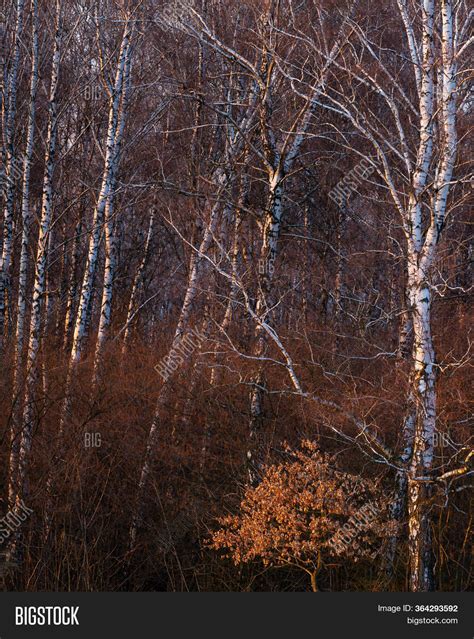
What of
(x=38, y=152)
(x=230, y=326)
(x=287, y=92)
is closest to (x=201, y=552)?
(x=230, y=326)

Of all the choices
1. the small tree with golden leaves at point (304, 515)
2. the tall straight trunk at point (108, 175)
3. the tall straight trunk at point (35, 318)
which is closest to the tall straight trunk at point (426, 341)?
the small tree with golden leaves at point (304, 515)

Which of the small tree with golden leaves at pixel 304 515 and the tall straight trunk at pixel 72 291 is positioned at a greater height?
the tall straight trunk at pixel 72 291

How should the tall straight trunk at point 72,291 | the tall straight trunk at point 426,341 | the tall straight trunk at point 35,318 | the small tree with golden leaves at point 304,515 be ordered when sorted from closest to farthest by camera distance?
the tall straight trunk at point 426,341
the small tree with golden leaves at point 304,515
the tall straight trunk at point 35,318
the tall straight trunk at point 72,291

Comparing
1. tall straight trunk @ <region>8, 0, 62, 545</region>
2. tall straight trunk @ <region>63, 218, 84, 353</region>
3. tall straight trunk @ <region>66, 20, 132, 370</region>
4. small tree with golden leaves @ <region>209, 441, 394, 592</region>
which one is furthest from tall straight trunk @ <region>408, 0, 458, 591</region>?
tall straight trunk @ <region>63, 218, 84, 353</region>

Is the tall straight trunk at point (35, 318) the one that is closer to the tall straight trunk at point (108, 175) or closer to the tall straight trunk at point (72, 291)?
the tall straight trunk at point (108, 175)

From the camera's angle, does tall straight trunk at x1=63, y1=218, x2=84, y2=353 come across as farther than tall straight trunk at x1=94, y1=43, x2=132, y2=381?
Yes

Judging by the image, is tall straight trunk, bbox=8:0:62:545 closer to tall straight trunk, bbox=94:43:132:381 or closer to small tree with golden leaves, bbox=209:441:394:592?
tall straight trunk, bbox=94:43:132:381

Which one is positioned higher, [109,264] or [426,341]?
[109,264]

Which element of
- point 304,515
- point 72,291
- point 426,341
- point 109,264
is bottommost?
point 304,515

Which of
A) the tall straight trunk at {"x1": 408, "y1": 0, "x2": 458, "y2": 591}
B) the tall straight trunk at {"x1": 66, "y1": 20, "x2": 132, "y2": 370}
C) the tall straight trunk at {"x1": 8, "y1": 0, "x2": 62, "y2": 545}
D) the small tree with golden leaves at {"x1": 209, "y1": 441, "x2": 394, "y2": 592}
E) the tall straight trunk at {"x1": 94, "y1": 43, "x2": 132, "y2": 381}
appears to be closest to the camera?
the tall straight trunk at {"x1": 408, "y1": 0, "x2": 458, "y2": 591}

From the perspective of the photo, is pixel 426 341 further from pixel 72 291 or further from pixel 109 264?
pixel 72 291

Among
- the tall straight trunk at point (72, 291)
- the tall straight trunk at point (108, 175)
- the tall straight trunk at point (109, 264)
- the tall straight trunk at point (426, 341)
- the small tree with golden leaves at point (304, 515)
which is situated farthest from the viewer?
the tall straight trunk at point (72, 291)

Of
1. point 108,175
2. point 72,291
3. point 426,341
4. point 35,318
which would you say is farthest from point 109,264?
point 72,291

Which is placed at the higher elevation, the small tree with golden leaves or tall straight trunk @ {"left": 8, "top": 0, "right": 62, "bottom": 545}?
tall straight trunk @ {"left": 8, "top": 0, "right": 62, "bottom": 545}
